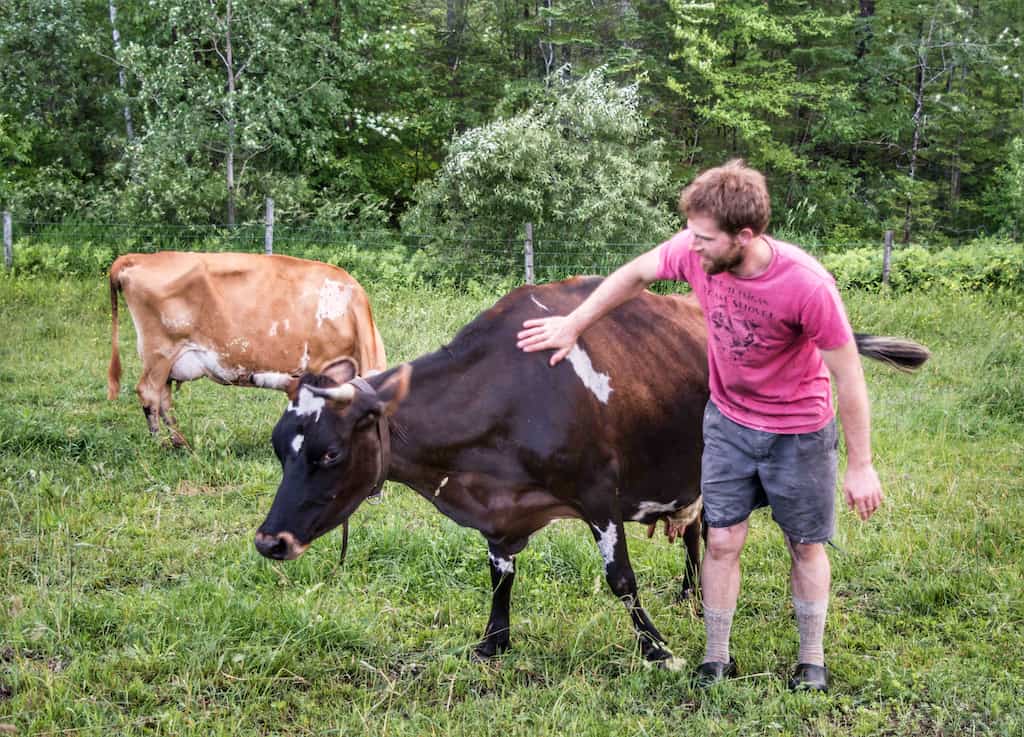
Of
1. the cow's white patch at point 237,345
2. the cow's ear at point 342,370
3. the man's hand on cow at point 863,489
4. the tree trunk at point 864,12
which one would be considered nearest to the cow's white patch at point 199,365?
the cow's white patch at point 237,345

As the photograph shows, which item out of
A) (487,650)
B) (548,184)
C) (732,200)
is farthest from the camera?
(548,184)

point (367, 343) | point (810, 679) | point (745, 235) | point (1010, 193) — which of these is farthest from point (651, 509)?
point (1010, 193)

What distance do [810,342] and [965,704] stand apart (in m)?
1.50

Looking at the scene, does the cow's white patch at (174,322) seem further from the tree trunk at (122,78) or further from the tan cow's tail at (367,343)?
the tree trunk at (122,78)

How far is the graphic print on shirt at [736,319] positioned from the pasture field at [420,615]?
131 cm

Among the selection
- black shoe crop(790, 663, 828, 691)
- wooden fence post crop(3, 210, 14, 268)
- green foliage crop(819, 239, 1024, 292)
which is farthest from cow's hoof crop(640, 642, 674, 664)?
wooden fence post crop(3, 210, 14, 268)

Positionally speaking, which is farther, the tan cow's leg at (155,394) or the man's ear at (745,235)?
the tan cow's leg at (155,394)

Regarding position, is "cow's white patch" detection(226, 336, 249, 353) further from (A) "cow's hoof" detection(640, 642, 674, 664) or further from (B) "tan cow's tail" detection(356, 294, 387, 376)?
(A) "cow's hoof" detection(640, 642, 674, 664)

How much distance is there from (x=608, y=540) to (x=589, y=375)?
0.67 metres

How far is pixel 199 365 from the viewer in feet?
23.9

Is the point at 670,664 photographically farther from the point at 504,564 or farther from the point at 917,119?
the point at 917,119

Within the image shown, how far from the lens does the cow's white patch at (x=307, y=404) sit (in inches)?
132

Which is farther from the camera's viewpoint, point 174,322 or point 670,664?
point 174,322

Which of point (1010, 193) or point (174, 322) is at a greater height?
point (174, 322)
